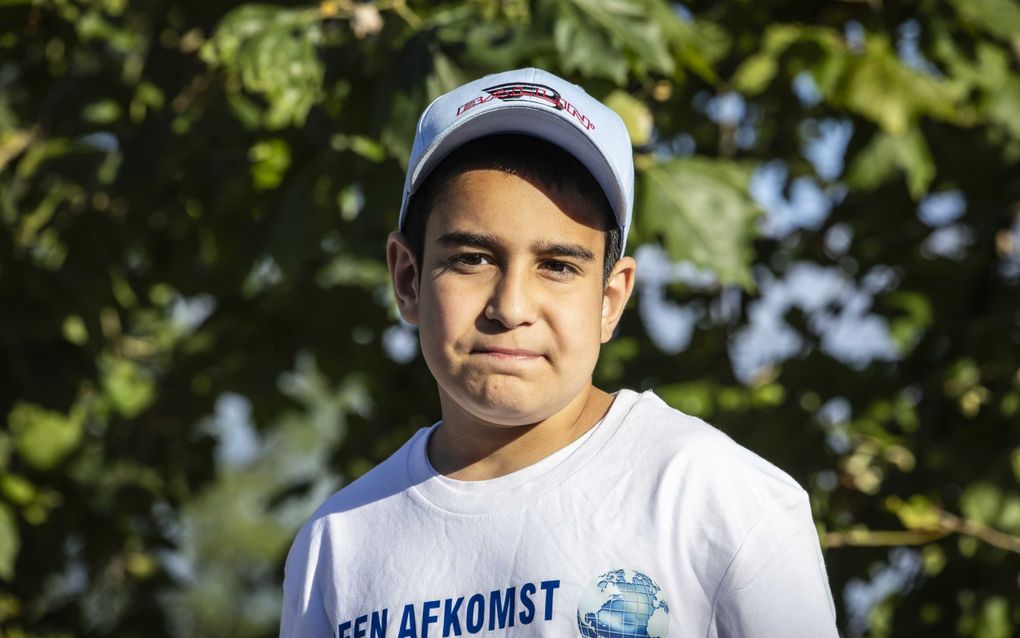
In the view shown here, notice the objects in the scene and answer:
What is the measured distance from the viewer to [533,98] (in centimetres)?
181

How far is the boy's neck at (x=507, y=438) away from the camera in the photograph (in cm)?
179

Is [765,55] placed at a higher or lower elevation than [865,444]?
higher

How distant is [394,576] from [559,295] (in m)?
0.41

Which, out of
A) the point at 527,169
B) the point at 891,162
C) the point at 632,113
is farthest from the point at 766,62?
the point at 527,169

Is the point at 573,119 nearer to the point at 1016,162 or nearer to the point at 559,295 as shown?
the point at 559,295

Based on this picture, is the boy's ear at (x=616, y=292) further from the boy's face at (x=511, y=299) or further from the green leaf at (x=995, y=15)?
the green leaf at (x=995, y=15)

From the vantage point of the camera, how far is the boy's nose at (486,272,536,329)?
5.51 ft

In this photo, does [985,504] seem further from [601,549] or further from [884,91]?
[601,549]

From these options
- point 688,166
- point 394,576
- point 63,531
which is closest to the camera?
point 394,576

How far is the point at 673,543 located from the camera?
162cm

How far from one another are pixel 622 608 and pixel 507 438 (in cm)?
29

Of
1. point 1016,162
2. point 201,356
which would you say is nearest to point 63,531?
point 201,356

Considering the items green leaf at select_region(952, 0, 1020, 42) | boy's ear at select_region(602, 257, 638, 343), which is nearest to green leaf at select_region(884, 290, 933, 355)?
green leaf at select_region(952, 0, 1020, 42)

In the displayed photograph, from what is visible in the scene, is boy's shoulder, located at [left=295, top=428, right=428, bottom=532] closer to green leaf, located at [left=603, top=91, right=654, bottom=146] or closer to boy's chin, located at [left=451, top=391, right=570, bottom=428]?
boy's chin, located at [left=451, top=391, right=570, bottom=428]
